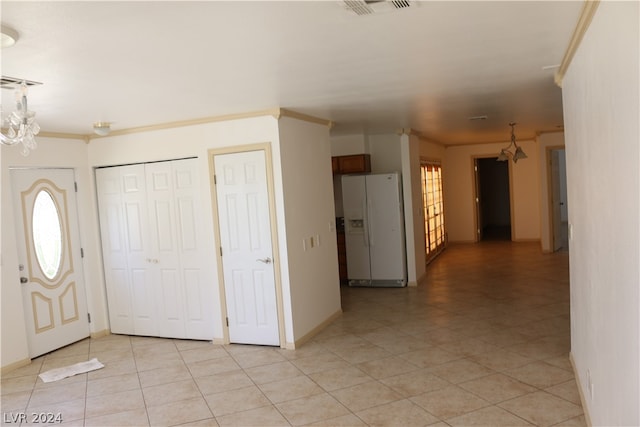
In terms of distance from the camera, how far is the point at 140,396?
4117 millimetres

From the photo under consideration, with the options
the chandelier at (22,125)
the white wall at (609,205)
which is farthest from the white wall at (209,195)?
the white wall at (609,205)

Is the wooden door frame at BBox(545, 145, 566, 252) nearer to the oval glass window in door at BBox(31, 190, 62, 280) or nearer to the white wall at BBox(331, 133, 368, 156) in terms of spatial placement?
Answer: the white wall at BBox(331, 133, 368, 156)

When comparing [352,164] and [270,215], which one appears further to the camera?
[352,164]

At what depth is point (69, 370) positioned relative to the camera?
4832 millimetres

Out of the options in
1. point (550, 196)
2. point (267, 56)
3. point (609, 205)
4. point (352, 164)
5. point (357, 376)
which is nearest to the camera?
point (609, 205)

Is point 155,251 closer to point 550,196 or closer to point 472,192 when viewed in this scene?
point 550,196

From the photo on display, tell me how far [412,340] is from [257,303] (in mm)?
1656

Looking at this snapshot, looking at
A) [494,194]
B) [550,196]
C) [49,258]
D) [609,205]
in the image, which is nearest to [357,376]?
[609,205]

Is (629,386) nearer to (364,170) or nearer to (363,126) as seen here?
(363,126)

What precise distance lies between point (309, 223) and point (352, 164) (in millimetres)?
2595

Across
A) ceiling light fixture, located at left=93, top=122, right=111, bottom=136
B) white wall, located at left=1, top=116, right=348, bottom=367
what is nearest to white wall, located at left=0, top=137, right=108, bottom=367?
white wall, located at left=1, top=116, right=348, bottom=367

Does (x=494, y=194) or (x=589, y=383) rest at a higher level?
(x=494, y=194)

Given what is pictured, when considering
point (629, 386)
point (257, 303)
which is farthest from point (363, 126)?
point (629, 386)

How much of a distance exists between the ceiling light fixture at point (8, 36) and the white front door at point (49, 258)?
334 cm
